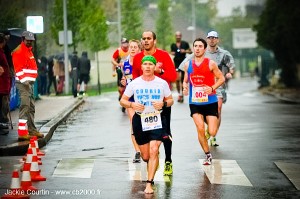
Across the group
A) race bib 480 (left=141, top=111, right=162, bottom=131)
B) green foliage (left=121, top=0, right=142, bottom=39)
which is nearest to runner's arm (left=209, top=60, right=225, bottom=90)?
race bib 480 (left=141, top=111, right=162, bottom=131)

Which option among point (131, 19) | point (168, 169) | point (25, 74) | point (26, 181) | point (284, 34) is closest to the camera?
point (26, 181)

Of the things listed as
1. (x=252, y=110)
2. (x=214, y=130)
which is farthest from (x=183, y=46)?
(x=214, y=130)

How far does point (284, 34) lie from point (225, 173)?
99.1 ft

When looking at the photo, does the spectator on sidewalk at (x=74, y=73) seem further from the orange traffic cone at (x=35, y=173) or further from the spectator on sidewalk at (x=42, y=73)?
the orange traffic cone at (x=35, y=173)

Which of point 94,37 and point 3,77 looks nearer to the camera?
point 3,77

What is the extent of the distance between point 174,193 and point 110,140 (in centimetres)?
679

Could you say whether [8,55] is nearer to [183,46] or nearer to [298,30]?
[183,46]

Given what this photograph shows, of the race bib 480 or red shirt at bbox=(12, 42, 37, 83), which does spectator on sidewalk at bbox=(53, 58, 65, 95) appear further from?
the race bib 480

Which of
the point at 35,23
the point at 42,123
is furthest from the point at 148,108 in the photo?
the point at 35,23

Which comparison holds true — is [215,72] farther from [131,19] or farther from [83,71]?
[131,19]

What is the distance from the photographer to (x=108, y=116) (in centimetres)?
2489

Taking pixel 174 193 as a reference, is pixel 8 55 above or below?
above

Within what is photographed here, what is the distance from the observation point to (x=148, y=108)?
11.4 meters

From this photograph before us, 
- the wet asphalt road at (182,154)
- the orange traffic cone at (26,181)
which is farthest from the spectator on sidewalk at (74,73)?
the orange traffic cone at (26,181)
